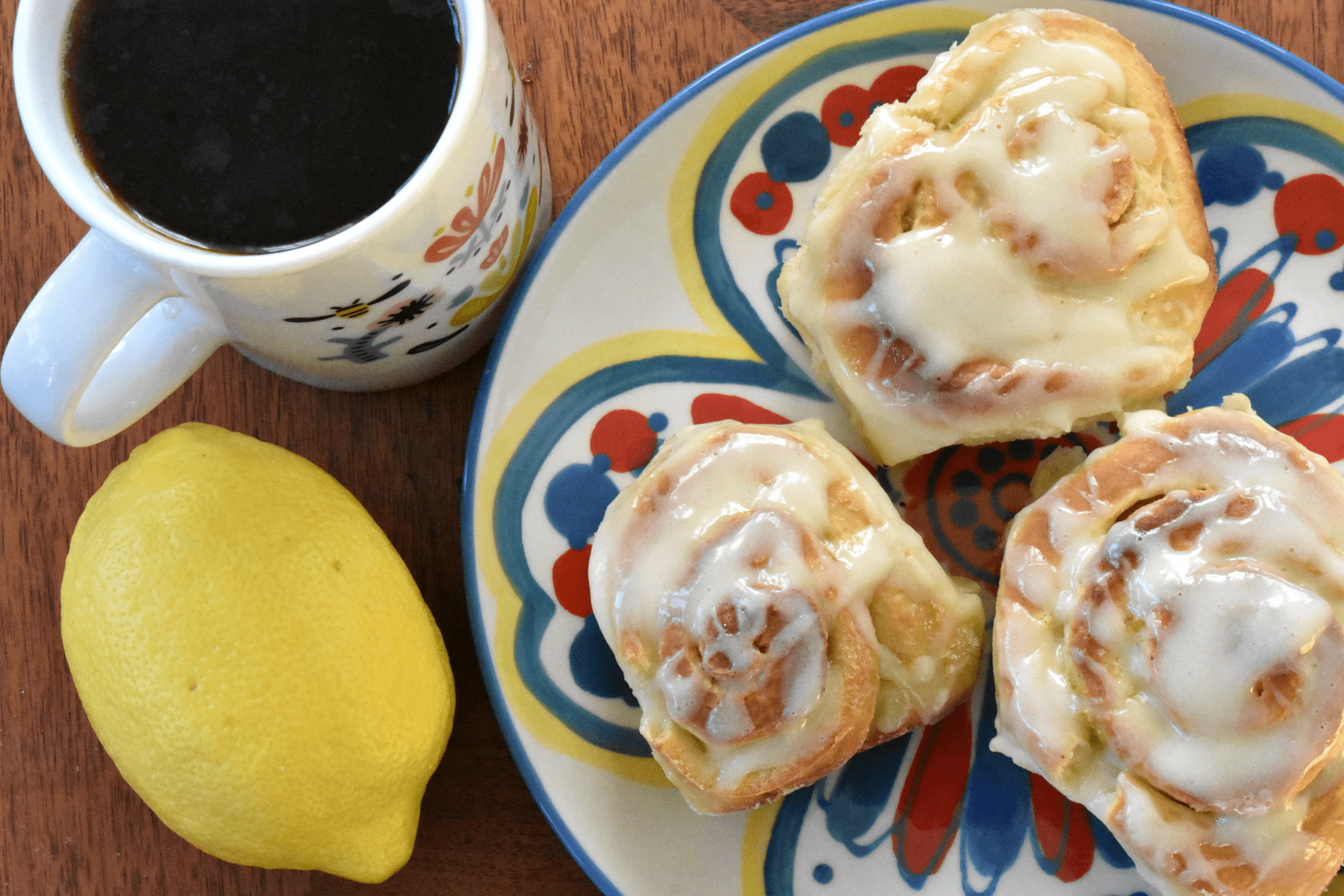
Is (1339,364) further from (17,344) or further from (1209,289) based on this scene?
(17,344)

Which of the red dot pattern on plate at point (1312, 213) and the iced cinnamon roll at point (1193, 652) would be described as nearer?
the iced cinnamon roll at point (1193, 652)

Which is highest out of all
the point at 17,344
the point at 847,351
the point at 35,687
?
the point at 17,344

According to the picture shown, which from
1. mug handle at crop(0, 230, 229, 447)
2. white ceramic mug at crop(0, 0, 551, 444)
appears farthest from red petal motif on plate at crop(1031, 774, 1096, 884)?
mug handle at crop(0, 230, 229, 447)

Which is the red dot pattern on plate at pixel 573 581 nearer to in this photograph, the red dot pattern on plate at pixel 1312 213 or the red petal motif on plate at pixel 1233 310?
the red petal motif on plate at pixel 1233 310

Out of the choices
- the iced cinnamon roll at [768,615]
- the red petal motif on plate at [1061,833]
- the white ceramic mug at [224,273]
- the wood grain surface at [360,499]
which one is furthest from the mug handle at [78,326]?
the red petal motif on plate at [1061,833]

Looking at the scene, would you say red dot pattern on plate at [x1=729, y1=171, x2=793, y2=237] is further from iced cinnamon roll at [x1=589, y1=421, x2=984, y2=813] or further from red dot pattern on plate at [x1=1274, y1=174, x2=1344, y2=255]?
red dot pattern on plate at [x1=1274, y1=174, x2=1344, y2=255]

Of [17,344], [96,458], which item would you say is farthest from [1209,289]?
[96,458]
